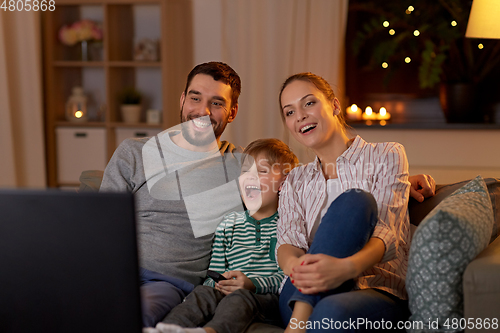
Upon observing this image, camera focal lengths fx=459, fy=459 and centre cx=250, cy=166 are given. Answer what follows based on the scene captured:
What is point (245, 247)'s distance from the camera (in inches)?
56.9

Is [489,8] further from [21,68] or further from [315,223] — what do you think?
[21,68]

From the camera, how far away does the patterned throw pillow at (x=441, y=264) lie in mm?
1013

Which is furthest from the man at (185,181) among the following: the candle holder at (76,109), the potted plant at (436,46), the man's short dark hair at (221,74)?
the candle holder at (76,109)

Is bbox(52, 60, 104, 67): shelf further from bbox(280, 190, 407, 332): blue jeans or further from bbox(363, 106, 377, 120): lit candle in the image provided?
bbox(280, 190, 407, 332): blue jeans

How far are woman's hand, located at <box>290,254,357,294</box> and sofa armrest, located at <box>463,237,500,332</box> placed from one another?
243mm

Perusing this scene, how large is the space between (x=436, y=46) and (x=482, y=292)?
2.73 meters

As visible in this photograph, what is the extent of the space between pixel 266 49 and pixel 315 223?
→ 2.20 meters

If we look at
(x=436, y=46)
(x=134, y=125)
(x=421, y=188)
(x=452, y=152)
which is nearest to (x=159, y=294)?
(x=421, y=188)

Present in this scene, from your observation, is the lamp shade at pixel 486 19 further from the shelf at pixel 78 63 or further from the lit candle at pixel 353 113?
the shelf at pixel 78 63

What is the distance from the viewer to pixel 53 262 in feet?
2.37

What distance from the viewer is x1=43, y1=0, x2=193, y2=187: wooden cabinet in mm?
3219

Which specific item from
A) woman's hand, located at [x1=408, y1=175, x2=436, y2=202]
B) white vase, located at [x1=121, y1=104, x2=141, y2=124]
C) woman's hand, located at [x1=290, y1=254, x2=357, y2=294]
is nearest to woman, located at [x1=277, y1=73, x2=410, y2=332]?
woman's hand, located at [x1=290, y1=254, x2=357, y2=294]

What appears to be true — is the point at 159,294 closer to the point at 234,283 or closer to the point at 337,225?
the point at 234,283

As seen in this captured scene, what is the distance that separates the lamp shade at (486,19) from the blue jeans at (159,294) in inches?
56.7
